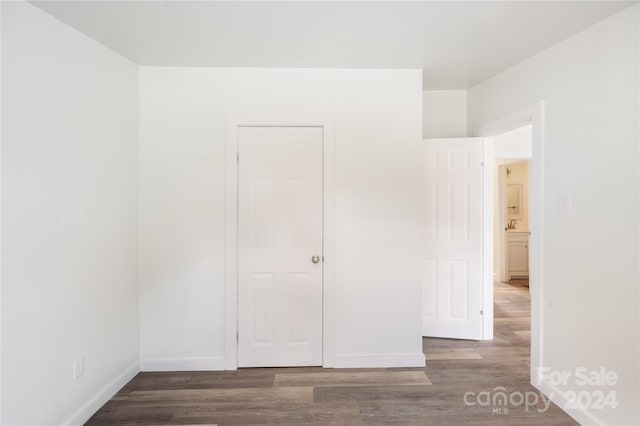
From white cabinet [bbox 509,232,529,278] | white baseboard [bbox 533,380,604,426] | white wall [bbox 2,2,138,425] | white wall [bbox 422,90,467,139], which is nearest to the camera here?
white wall [bbox 2,2,138,425]

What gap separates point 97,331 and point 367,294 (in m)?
2.06

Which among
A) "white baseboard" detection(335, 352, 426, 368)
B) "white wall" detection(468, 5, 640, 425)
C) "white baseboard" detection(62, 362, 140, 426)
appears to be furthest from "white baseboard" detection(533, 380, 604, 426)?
"white baseboard" detection(62, 362, 140, 426)

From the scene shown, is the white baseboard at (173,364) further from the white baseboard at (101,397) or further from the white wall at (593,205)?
the white wall at (593,205)

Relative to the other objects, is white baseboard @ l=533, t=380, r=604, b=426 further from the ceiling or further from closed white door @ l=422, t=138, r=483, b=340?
the ceiling

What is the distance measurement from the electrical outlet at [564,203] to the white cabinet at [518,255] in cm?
422

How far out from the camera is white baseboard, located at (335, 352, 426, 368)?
103 inches

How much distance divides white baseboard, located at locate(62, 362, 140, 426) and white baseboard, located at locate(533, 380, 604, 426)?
3.22 meters

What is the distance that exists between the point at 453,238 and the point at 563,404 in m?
1.52

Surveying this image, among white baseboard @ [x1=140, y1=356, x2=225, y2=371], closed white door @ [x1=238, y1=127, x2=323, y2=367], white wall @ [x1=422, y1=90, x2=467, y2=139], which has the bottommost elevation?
white baseboard @ [x1=140, y1=356, x2=225, y2=371]

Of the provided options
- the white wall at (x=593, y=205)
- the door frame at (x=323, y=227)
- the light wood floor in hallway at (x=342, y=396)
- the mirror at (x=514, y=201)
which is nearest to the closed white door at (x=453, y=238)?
the light wood floor in hallway at (x=342, y=396)

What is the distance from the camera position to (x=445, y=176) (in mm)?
→ 3143

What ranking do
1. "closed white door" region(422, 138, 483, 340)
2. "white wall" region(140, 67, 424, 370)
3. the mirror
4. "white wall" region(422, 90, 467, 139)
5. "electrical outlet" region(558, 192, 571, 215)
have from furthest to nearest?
the mirror < "white wall" region(422, 90, 467, 139) < "closed white door" region(422, 138, 483, 340) < "white wall" region(140, 67, 424, 370) < "electrical outlet" region(558, 192, 571, 215)

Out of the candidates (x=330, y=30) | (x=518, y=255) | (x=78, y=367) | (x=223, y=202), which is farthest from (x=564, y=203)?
(x=518, y=255)

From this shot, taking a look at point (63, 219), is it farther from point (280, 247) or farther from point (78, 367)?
point (280, 247)
